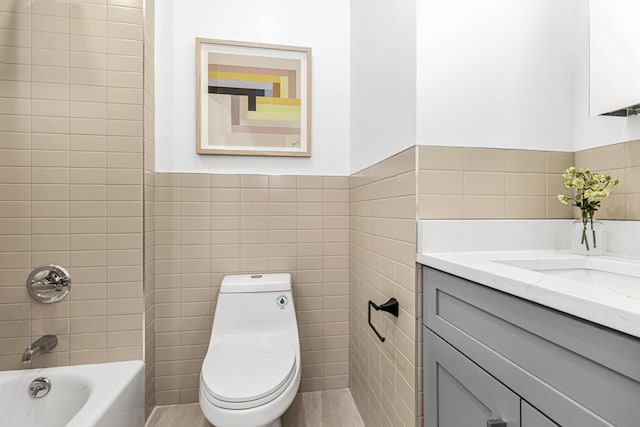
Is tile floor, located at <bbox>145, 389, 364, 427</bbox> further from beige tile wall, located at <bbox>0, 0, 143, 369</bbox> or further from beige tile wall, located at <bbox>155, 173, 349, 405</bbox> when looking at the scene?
beige tile wall, located at <bbox>0, 0, 143, 369</bbox>

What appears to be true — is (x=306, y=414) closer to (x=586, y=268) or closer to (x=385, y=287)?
(x=385, y=287)

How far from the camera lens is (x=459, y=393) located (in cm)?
83

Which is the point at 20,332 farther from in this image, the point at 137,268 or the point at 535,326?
the point at 535,326

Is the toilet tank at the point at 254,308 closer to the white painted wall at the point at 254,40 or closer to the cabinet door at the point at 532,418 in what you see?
the white painted wall at the point at 254,40

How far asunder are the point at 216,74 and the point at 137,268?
3.67 ft

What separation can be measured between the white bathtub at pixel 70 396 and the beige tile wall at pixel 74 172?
0.29 ft

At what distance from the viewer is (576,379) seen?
52 cm

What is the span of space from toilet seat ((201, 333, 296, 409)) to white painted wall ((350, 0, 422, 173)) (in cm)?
94

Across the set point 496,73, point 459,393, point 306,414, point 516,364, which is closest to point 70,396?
point 306,414

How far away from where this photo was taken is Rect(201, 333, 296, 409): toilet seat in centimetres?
114

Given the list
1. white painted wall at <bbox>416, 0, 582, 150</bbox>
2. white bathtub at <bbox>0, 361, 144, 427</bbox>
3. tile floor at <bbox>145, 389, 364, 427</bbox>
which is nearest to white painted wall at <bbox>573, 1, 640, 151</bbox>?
white painted wall at <bbox>416, 0, 582, 150</bbox>

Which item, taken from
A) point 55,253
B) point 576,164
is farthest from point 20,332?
point 576,164

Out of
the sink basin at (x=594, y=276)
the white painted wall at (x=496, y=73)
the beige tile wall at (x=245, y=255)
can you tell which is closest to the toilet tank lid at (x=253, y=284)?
Answer: the beige tile wall at (x=245, y=255)

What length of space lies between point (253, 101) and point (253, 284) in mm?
1024
